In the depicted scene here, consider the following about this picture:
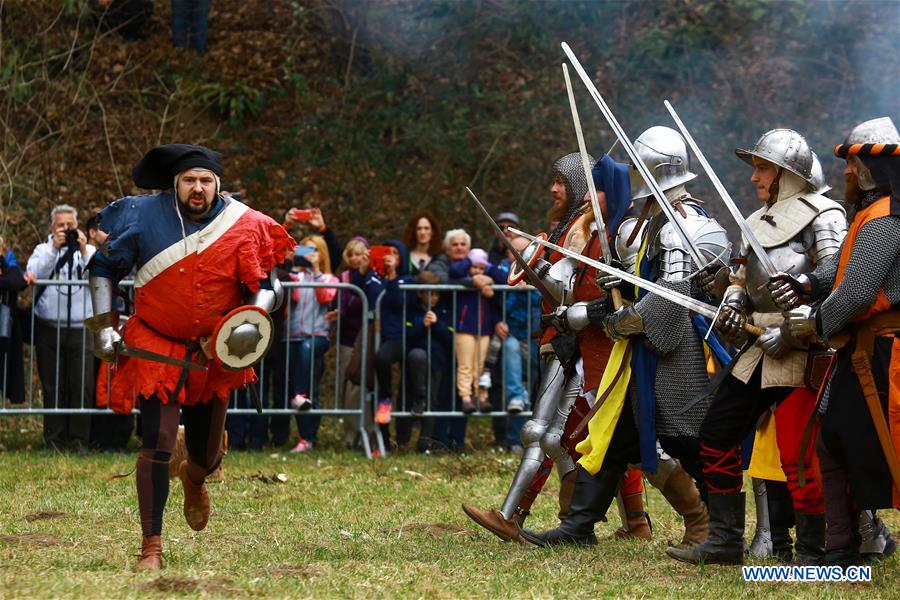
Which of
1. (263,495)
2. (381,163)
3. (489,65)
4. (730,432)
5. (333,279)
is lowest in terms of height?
(263,495)

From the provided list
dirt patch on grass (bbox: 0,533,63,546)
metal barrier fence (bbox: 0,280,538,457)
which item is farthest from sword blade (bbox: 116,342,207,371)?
metal barrier fence (bbox: 0,280,538,457)

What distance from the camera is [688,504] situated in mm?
6676

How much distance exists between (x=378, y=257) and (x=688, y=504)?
15.2 ft

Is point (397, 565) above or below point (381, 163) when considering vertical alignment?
below

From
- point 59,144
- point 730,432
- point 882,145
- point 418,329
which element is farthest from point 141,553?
point 59,144

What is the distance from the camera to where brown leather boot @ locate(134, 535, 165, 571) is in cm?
559

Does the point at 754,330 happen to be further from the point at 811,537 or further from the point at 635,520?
the point at 635,520

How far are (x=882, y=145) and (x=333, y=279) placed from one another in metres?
5.98

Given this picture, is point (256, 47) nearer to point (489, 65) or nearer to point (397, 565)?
point (489, 65)

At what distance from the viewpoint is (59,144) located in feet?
53.2

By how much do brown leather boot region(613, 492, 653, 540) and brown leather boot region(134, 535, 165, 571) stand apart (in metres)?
2.40

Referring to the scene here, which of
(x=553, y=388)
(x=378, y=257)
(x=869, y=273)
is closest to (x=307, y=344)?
(x=378, y=257)

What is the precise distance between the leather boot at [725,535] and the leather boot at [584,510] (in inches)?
25.5

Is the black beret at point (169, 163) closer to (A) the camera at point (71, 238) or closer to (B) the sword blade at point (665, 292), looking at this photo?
(B) the sword blade at point (665, 292)
